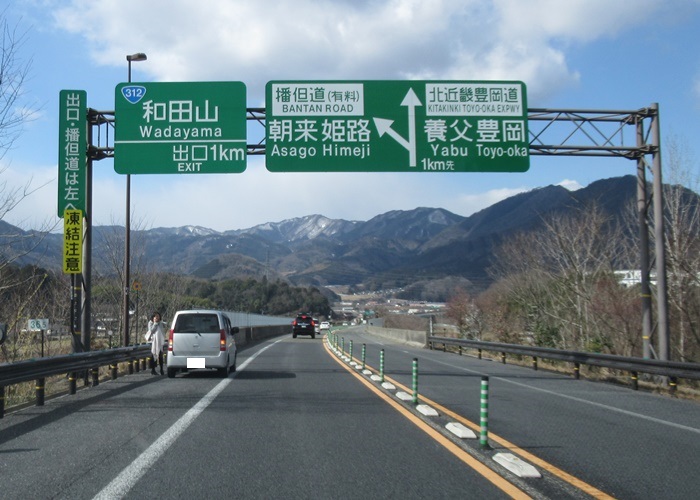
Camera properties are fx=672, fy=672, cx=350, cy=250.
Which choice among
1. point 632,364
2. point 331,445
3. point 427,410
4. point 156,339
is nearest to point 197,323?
point 156,339

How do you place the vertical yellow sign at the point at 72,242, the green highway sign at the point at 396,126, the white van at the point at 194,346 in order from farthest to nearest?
the green highway sign at the point at 396,126
the white van at the point at 194,346
the vertical yellow sign at the point at 72,242

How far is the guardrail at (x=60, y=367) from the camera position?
35.6 feet

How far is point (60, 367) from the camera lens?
13188mm

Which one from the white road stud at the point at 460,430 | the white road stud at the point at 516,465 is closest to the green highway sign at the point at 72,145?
the white road stud at the point at 460,430

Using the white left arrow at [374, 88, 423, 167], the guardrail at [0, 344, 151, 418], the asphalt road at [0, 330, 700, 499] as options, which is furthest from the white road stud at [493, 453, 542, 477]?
the white left arrow at [374, 88, 423, 167]

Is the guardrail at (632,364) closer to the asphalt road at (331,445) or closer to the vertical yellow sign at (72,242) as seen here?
the asphalt road at (331,445)

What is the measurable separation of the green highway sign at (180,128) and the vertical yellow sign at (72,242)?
1.78 m

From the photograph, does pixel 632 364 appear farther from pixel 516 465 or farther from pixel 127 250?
pixel 127 250

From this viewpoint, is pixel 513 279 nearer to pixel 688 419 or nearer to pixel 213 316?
pixel 213 316

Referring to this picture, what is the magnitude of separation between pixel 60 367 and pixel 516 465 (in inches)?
379

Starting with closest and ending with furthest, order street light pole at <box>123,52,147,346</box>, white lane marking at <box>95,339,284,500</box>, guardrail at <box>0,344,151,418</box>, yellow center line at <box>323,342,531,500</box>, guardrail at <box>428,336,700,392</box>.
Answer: white lane marking at <box>95,339,284,500</box>
yellow center line at <box>323,342,531,500</box>
guardrail at <box>0,344,151,418</box>
guardrail at <box>428,336,700,392</box>
street light pole at <box>123,52,147,346</box>

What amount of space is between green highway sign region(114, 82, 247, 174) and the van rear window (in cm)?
386

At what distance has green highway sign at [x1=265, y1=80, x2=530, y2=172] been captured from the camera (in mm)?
17844

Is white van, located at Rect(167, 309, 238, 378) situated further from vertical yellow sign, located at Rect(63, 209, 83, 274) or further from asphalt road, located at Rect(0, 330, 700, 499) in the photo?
vertical yellow sign, located at Rect(63, 209, 83, 274)
